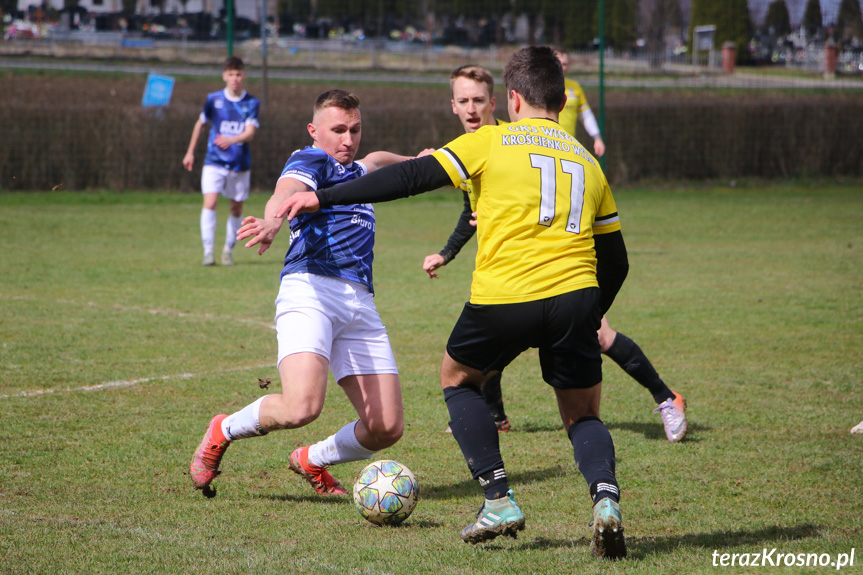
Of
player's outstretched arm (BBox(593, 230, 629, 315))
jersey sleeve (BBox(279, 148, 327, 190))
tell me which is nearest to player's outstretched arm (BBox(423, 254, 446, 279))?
jersey sleeve (BBox(279, 148, 327, 190))

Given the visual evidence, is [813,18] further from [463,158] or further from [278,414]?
[278,414]

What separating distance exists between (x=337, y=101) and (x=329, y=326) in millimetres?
1120

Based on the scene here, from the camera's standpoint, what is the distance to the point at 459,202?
19.7m

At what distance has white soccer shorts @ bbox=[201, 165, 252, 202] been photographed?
12102mm

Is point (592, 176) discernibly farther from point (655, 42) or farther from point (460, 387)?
point (655, 42)

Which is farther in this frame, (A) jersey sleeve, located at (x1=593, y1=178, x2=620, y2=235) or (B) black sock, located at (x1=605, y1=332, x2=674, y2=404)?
(B) black sock, located at (x1=605, y1=332, x2=674, y2=404)

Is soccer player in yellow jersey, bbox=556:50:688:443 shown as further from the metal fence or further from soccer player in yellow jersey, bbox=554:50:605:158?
the metal fence

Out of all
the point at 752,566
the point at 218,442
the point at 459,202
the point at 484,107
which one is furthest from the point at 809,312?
the point at 459,202

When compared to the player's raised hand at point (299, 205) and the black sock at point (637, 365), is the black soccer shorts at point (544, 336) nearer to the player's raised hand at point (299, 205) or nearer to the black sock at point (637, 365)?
the player's raised hand at point (299, 205)

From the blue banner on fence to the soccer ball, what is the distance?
16959 mm

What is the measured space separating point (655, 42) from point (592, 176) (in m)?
22.6

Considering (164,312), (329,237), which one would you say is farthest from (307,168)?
(164,312)

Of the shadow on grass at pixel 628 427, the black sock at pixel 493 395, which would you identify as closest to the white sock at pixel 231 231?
the shadow on grass at pixel 628 427

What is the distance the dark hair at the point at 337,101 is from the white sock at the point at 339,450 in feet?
5.14
